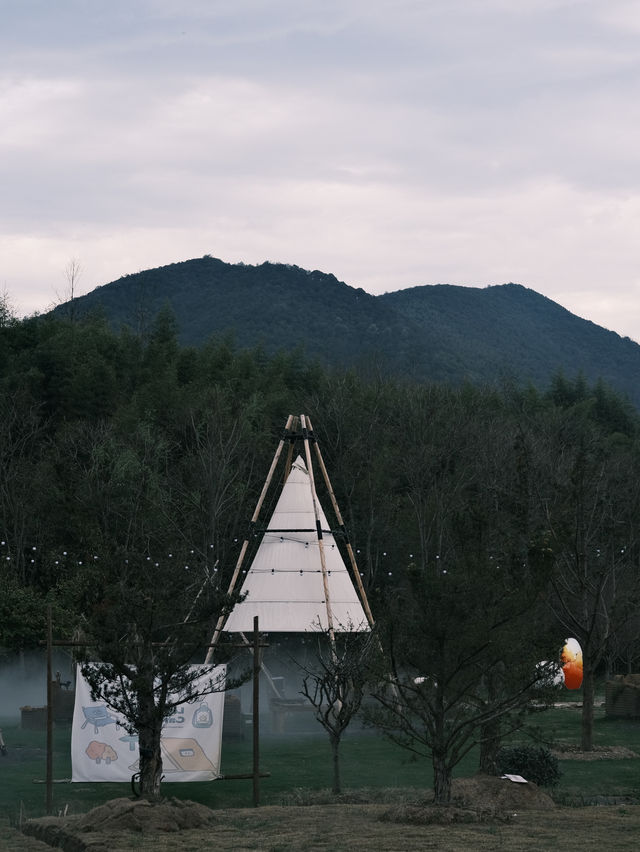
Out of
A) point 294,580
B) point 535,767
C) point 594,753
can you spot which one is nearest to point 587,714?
point 594,753

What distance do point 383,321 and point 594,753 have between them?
110 metres

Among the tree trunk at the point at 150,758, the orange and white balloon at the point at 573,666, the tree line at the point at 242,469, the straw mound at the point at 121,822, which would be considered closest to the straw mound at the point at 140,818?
the straw mound at the point at 121,822

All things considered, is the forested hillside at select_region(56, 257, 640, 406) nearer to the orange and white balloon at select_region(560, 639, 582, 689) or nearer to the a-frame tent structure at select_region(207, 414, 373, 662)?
the orange and white balloon at select_region(560, 639, 582, 689)

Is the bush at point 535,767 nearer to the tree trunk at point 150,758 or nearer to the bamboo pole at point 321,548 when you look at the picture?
the tree trunk at point 150,758

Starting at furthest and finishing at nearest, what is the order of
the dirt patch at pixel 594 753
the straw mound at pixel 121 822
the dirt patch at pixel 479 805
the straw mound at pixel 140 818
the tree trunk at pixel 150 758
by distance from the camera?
the dirt patch at pixel 594 753 < the tree trunk at pixel 150 758 < the dirt patch at pixel 479 805 < the straw mound at pixel 140 818 < the straw mound at pixel 121 822

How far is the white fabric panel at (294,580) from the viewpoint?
28.6 metres

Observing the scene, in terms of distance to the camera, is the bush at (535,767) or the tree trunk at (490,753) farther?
the bush at (535,767)

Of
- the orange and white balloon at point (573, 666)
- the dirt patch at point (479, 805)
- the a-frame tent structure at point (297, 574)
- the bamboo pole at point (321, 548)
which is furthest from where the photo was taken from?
the orange and white balloon at point (573, 666)

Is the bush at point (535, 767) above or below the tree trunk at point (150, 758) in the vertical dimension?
below

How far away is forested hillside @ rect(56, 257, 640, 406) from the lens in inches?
4818

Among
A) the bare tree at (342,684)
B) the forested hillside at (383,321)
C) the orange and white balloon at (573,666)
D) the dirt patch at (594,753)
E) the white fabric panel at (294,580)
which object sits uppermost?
the forested hillside at (383,321)

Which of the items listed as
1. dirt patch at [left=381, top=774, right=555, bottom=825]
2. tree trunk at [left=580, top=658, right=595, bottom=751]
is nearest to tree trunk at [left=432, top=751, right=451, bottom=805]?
dirt patch at [left=381, top=774, right=555, bottom=825]

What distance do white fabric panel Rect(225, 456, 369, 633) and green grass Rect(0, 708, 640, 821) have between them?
3084 millimetres

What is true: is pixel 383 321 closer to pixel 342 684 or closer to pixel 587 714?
pixel 587 714
